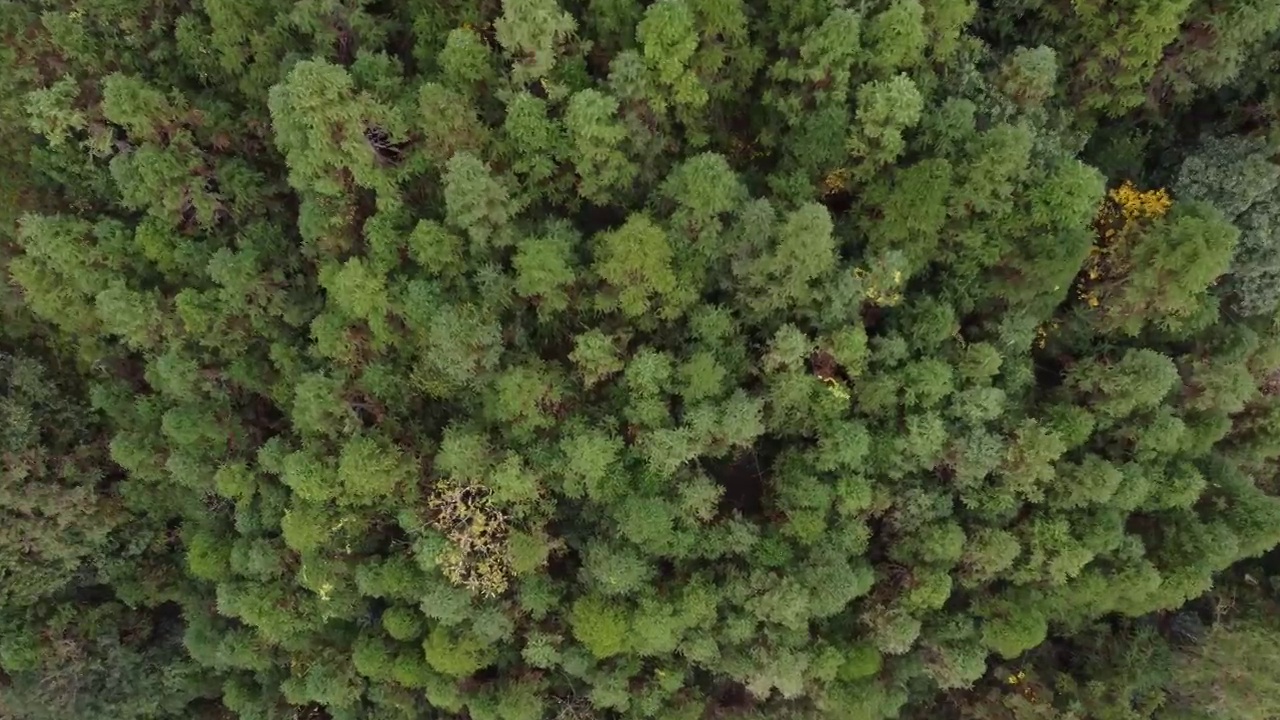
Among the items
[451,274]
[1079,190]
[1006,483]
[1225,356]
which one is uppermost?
[1079,190]

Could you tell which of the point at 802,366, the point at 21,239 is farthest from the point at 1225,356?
the point at 21,239

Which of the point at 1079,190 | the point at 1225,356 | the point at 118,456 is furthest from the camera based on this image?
the point at 118,456

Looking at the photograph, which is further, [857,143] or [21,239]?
[21,239]

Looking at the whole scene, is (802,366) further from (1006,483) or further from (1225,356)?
(1225,356)

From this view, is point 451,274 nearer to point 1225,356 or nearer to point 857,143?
point 857,143

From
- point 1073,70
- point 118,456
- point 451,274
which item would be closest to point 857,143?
point 1073,70

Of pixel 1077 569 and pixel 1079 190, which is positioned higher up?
pixel 1079 190

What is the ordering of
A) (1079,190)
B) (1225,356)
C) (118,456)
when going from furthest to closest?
(118,456) < (1225,356) < (1079,190)
